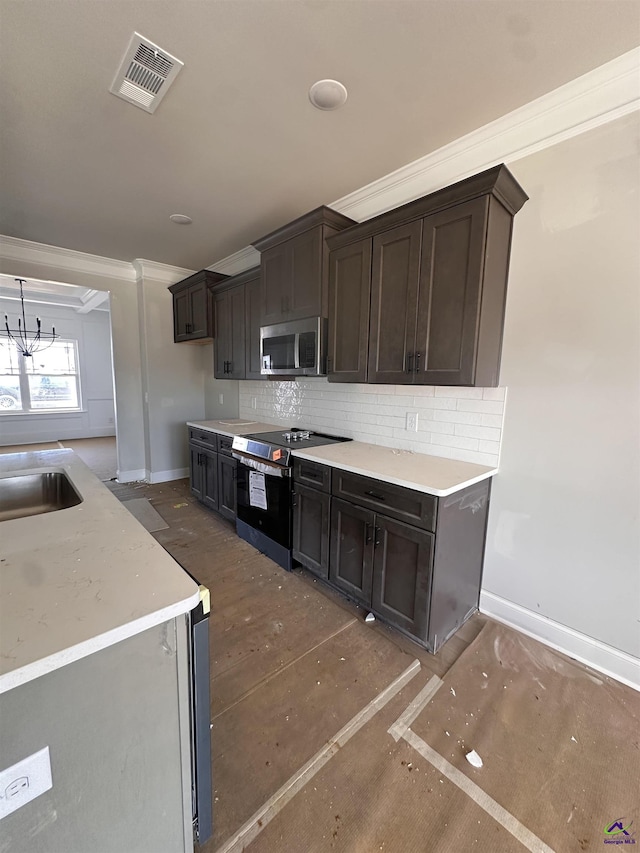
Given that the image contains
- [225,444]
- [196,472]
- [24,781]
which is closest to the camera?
[24,781]

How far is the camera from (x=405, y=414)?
2.48 meters

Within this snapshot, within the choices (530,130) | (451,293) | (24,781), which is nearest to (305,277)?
(451,293)

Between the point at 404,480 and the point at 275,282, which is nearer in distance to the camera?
the point at 404,480

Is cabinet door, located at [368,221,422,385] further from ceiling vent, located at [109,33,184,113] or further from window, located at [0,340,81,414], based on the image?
window, located at [0,340,81,414]

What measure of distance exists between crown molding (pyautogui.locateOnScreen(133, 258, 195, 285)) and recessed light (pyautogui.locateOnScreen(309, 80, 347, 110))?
3253 millimetres

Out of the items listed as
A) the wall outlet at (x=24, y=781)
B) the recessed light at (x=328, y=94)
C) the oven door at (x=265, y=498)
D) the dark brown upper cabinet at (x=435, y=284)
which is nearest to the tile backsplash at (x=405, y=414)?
the dark brown upper cabinet at (x=435, y=284)

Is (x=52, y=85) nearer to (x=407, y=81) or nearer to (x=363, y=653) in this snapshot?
(x=407, y=81)

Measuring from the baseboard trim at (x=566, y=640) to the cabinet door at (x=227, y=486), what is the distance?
2.18 meters

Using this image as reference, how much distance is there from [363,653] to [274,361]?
2147 millimetres

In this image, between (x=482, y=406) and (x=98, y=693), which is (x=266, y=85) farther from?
(x=98, y=693)

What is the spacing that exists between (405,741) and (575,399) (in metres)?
1.75

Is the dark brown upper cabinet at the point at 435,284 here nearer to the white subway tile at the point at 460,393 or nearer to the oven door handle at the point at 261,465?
the white subway tile at the point at 460,393

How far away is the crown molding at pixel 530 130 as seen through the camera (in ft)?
5.11
